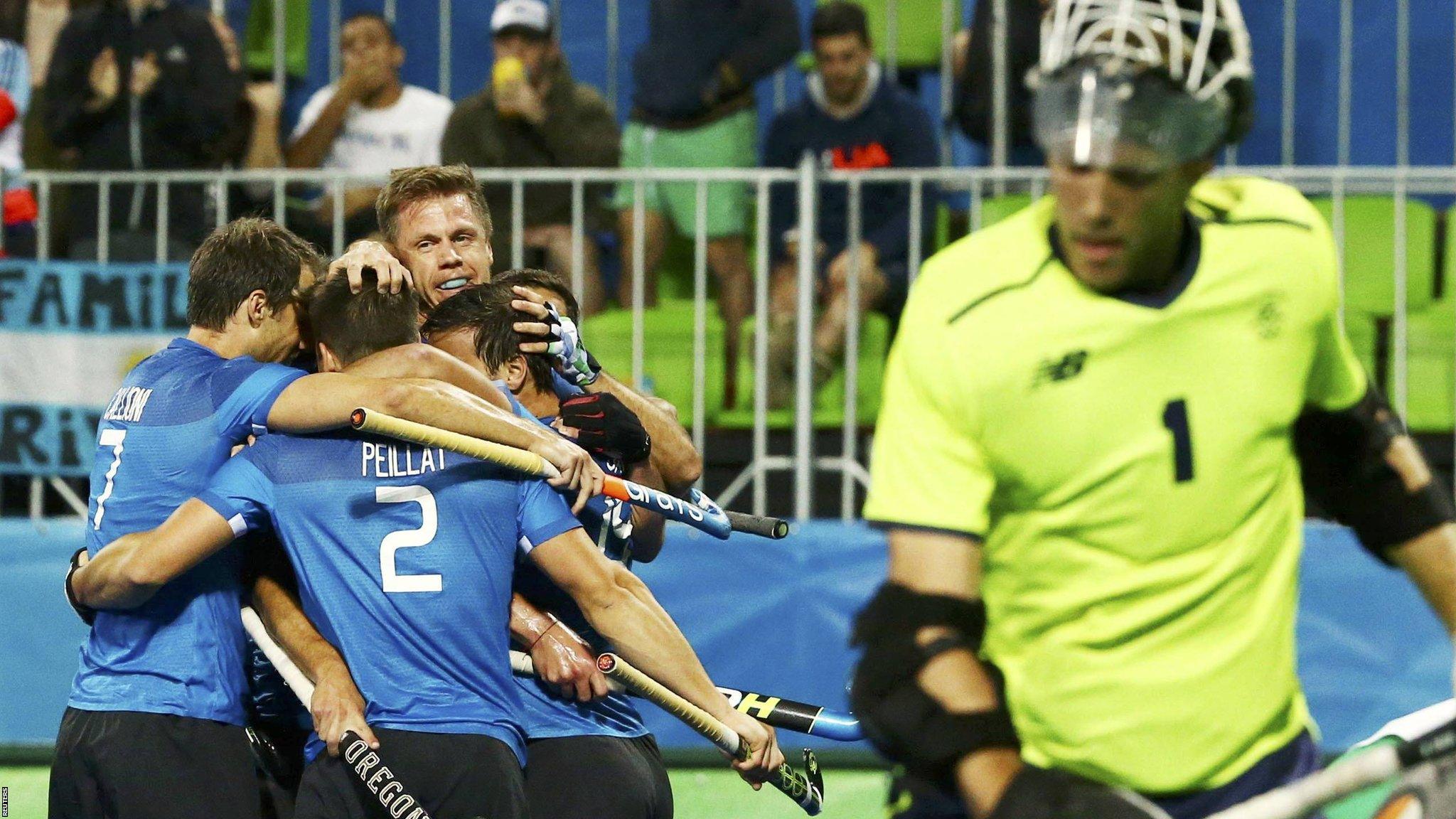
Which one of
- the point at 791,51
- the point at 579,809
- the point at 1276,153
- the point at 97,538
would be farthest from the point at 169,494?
the point at 1276,153

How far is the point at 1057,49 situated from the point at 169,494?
257cm

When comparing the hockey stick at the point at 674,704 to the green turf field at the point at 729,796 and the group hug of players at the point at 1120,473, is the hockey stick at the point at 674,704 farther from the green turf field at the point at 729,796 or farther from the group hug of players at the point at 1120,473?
the green turf field at the point at 729,796

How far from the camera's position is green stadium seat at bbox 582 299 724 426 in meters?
8.19

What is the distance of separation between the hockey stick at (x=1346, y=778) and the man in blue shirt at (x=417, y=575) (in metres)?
1.75

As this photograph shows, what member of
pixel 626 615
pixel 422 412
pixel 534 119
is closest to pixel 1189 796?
pixel 626 615

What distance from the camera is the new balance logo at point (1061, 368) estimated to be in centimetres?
250

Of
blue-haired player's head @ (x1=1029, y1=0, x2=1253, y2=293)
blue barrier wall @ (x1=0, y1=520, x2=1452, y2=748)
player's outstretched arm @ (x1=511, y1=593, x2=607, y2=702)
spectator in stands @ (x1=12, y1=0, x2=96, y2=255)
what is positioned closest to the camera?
blue-haired player's head @ (x1=1029, y1=0, x2=1253, y2=293)

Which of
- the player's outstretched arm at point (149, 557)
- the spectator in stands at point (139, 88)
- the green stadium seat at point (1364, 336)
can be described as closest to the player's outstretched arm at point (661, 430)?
the player's outstretched arm at point (149, 557)

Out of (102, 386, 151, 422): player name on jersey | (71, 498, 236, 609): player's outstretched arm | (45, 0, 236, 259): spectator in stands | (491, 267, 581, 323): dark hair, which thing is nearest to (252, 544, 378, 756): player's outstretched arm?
(71, 498, 236, 609): player's outstretched arm

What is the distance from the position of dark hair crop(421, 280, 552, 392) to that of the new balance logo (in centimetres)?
212

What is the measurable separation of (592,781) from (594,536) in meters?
0.71

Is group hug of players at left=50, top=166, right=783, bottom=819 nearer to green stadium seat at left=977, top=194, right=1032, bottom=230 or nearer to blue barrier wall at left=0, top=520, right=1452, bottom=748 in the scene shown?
blue barrier wall at left=0, top=520, right=1452, bottom=748

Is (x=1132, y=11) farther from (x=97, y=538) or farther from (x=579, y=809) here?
(x=97, y=538)

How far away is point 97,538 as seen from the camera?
442 cm
